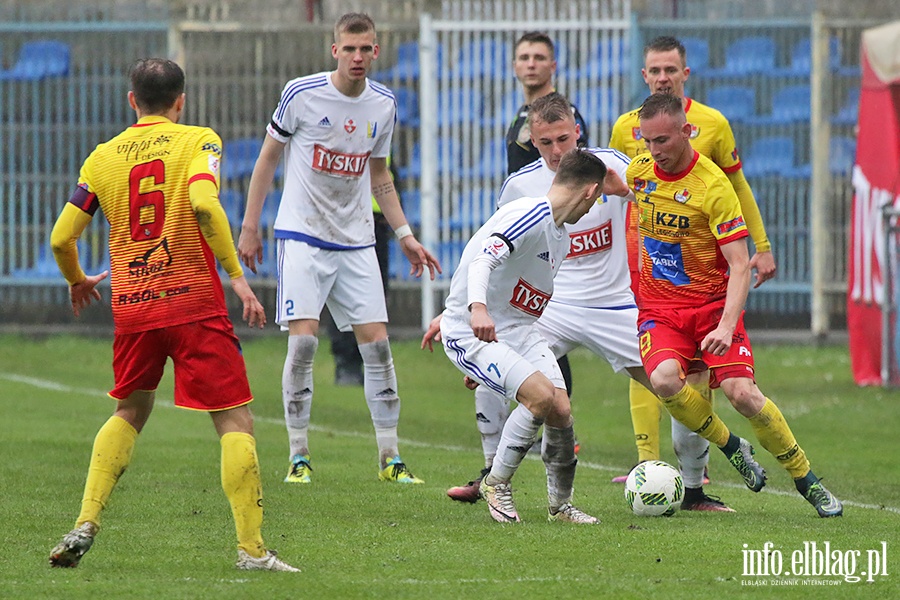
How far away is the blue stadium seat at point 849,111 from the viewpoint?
751 inches

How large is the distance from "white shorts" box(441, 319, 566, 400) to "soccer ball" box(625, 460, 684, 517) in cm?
65

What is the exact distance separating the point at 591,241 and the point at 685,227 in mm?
1094

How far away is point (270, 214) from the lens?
19.3 m

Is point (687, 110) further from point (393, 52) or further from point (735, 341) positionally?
point (393, 52)

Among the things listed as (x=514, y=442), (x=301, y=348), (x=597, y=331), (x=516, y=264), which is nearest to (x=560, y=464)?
(x=514, y=442)

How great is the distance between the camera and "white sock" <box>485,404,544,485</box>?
705 cm

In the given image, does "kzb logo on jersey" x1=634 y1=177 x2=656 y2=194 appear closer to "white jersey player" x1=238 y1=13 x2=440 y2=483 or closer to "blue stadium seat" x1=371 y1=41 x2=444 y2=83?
"white jersey player" x1=238 y1=13 x2=440 y2=483

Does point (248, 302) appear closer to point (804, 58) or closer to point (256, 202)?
point (256, 202)

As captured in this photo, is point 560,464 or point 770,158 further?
point 770,158

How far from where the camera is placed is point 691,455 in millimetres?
7859

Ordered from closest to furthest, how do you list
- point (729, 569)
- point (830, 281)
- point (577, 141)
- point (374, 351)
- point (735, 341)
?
point (729, 569) → point (735, 341) → point (577, 141) → point (374, 351) → point (830, 281)

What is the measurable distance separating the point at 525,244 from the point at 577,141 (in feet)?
5.25

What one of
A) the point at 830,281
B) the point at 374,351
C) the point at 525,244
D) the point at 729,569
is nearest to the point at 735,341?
the point at 525,244

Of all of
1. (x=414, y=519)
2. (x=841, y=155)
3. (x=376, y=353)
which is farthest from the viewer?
(x=841, y=155)
